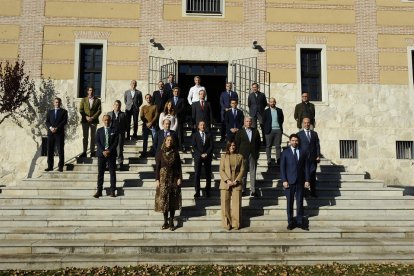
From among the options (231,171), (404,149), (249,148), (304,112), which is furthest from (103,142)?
(404,149)

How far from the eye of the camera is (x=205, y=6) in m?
14.4

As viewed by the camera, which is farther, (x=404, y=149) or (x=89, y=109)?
(x=404, y=149)

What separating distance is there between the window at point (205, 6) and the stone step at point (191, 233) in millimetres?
9258

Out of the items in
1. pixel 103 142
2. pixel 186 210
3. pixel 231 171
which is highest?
pixel 103 142

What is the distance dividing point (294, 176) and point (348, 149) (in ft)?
21.7

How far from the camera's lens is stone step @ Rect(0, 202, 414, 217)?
8297 millimetres

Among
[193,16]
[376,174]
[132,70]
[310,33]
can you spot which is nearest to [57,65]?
[132,70]

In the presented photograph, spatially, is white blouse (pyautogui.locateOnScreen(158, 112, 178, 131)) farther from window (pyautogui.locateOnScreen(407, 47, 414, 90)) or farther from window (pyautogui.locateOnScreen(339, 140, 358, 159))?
window (pyautogui.locateOnScreen(407, 47, 414, 90))

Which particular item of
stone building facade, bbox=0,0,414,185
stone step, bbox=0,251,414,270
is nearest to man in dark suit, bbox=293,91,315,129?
stone building facade, bbox=0,0,414,185

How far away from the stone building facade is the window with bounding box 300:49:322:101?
165mm

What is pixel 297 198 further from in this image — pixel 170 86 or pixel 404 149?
pixel 404 149

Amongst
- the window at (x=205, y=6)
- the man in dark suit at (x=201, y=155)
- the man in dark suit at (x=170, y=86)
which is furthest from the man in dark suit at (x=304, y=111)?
the window at (x=205, y=6)

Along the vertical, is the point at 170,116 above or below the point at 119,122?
above

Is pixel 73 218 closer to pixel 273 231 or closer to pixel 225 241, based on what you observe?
pixel 225 241
